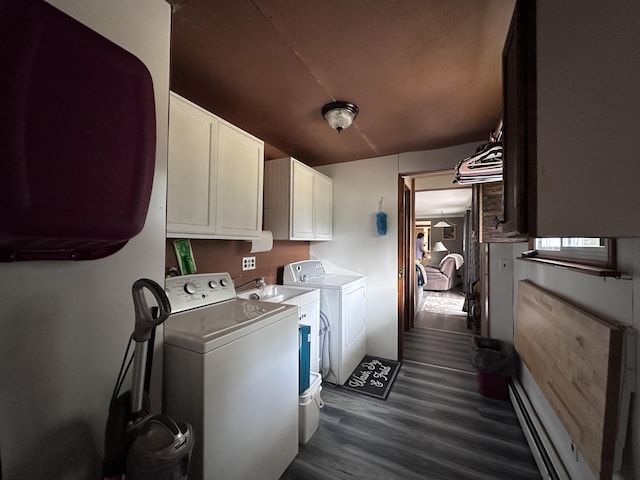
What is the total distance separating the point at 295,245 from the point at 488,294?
2052mm

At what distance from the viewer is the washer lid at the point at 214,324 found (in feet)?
3.35

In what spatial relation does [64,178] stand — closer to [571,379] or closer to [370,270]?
[571,379]

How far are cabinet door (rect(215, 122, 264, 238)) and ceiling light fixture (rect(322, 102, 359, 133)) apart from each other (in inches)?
22.5

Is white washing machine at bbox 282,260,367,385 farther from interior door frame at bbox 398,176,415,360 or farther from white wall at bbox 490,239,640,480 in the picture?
white wall at bbox 490,239,640,480

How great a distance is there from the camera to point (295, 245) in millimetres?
2914

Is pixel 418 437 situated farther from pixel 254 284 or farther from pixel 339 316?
pixel 254 284

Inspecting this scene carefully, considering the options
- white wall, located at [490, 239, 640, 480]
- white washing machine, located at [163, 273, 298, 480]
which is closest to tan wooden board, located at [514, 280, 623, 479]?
white wall, located at [490, 239, 640, 480]

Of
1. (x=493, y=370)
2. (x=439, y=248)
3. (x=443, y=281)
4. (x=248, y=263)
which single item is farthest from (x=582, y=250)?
(x=439, y=248)

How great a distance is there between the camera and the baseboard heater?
51.2 inches

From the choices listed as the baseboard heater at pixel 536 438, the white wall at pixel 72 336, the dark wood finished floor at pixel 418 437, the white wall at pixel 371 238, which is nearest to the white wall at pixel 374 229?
the white wall at pixel 371 238

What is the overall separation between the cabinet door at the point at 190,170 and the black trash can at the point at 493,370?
2432mm

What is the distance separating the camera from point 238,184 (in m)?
1.75

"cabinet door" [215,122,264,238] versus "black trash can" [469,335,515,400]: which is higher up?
"cabinet door" [215,122,264,238]

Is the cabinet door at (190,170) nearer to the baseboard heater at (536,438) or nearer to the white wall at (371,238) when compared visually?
the white wall at (371,238)
